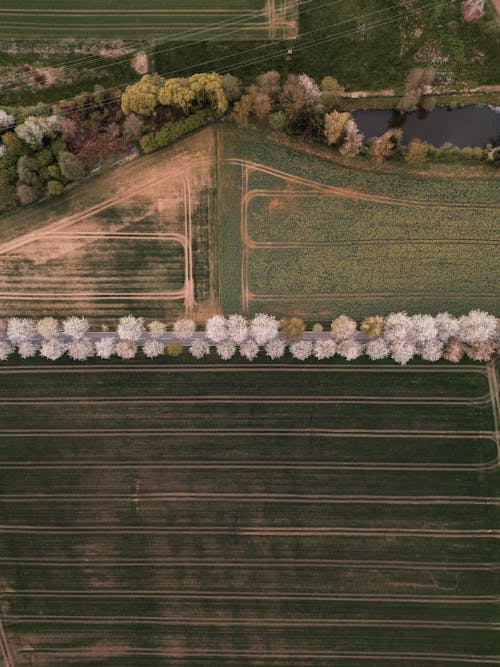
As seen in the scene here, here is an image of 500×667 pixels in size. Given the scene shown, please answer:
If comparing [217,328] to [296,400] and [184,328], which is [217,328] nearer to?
[184,328]

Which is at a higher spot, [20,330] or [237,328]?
[237,328]

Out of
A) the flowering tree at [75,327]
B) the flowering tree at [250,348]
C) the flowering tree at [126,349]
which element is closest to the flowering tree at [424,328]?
the flowering tree at [250,348]

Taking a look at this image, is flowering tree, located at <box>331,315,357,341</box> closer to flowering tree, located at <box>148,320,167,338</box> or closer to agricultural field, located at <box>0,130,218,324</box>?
agricultural field, located at <box>0,130,218,324</box>

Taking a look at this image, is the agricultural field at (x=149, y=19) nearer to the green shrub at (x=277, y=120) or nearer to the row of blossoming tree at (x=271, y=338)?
the green shrub at (x=277, y=120)

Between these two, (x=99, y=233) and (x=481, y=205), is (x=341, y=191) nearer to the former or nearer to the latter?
(x=481, y=205)

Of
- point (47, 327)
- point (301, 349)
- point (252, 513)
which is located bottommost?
point (252, 513)

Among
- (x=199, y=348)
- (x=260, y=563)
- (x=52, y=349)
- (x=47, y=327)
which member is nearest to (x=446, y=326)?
(x=199, y=348)

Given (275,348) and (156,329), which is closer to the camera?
(275,348)
